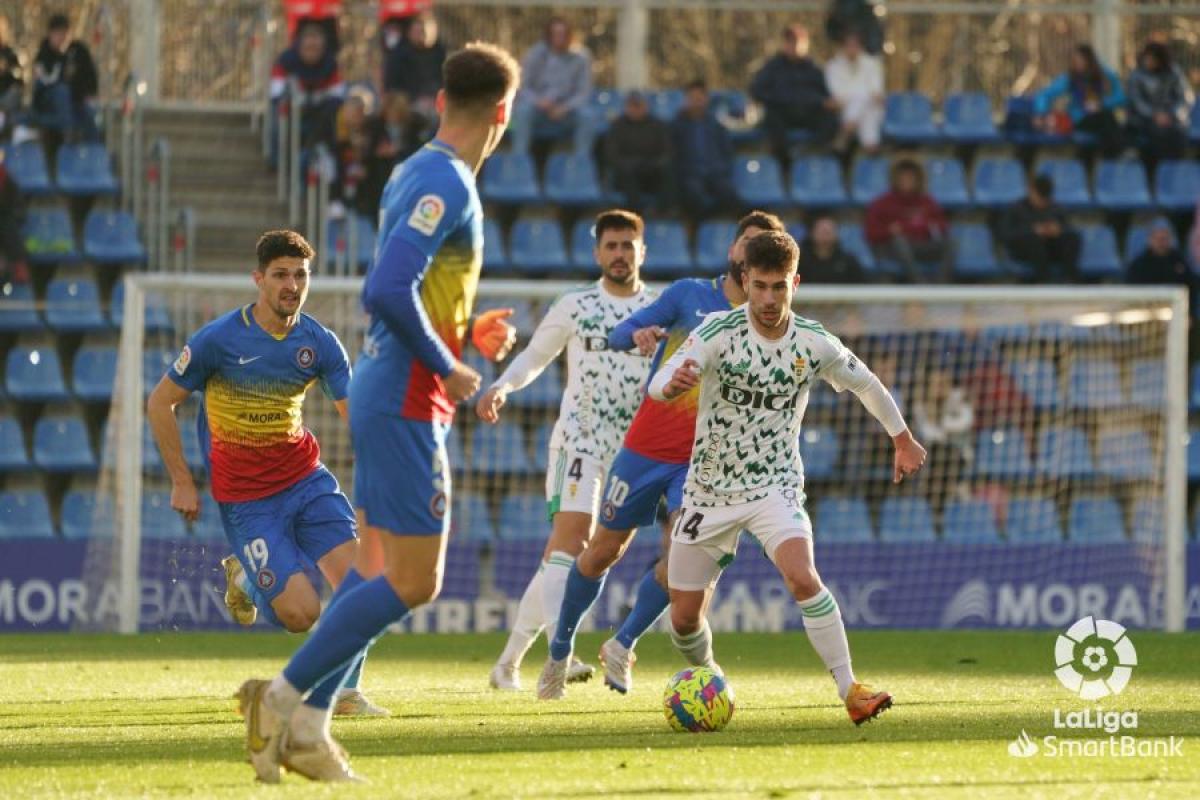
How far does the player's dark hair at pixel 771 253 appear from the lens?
863 centimetres

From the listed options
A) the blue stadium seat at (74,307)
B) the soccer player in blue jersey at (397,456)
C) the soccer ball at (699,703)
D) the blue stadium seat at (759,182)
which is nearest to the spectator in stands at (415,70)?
the blue stadium seat at (759,182)

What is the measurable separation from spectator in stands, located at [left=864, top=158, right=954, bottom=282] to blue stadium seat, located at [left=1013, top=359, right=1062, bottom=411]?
54.7 inches

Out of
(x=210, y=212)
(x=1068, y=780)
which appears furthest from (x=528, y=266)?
(x=1068, y=780)

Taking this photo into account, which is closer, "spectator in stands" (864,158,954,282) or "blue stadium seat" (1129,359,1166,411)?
"blue stadium seat" (1129,359,1166,411)

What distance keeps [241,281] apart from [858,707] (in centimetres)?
902

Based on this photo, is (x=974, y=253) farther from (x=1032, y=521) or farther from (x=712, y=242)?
(x=1032, y=521)

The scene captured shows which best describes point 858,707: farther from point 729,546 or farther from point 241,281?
point 241,281

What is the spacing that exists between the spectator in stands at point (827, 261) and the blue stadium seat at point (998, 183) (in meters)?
2.53

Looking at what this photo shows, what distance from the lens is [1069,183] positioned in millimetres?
21547

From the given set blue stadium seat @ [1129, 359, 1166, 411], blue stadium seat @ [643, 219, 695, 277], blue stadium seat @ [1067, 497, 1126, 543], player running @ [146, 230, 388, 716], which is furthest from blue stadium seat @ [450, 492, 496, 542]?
player running @ [146, 230, 388, 716]

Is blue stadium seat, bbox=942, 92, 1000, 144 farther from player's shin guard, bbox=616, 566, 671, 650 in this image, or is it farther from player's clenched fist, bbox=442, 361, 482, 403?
player's clenched fist, bbox=442, 361, 482, 403

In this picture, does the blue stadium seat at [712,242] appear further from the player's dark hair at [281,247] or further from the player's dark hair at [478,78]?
the player's dark hair at [478,78]

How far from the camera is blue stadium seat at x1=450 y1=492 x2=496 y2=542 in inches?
692

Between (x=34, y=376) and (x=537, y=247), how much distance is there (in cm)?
463
